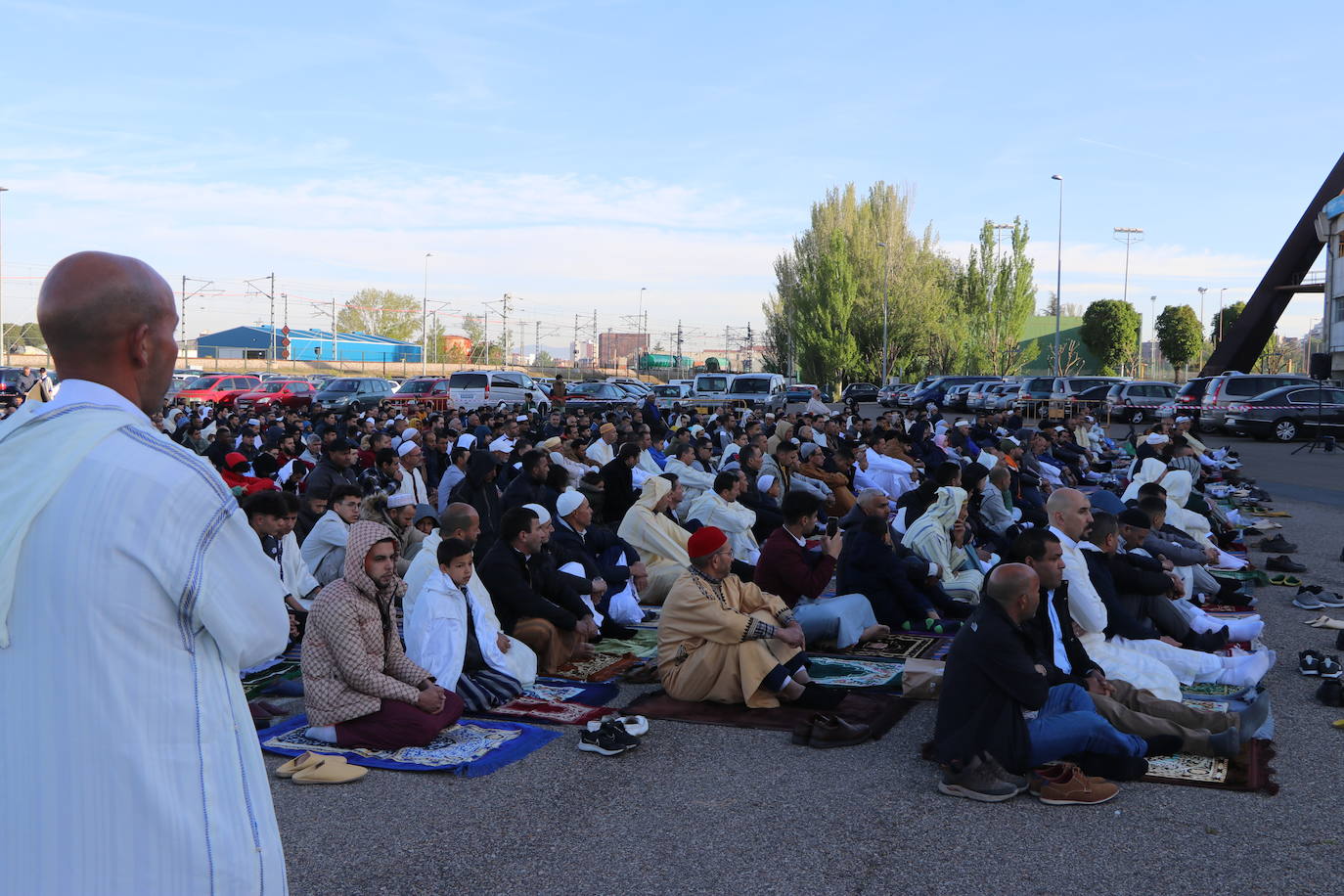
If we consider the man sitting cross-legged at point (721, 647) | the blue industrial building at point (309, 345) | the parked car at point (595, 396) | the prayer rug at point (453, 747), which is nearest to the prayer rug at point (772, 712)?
the man sitting cross-legged at point (721, 647)

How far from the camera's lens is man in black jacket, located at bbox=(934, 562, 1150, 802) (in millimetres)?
4828

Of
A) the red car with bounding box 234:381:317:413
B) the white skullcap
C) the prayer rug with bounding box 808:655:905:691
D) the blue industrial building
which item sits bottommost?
the prayer rug with bounding box 808:655:905:691

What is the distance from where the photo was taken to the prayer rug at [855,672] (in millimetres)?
6809

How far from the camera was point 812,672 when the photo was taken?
7.20 metres

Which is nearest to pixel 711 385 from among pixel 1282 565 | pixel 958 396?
pixel 958 396

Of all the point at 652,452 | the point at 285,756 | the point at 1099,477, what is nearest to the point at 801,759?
the point at 285,756

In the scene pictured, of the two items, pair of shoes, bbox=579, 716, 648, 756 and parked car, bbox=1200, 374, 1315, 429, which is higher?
parked car, bbox=1200, 374, 1315, 429

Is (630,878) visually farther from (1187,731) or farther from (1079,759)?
(1187,731)

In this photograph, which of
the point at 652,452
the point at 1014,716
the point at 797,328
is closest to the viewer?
the point at 1014,716

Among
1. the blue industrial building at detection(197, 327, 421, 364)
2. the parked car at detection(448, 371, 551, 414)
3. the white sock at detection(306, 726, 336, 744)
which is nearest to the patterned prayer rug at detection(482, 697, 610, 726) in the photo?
the white sock at detection(306, 726, 336, 744)

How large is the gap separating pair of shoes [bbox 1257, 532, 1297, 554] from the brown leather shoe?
745cm

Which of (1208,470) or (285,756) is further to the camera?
(1208,470)

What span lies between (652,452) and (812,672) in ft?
25.1

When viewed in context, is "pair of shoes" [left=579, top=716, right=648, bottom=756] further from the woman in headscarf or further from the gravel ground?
the woman in headscarf
